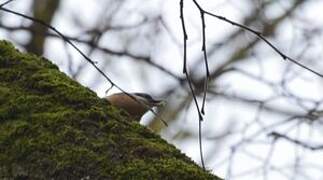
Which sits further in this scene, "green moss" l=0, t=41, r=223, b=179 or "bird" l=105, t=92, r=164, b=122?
"bird" l=105, t=92, r=164, b=122

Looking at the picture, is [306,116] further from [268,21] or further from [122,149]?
[122,149]

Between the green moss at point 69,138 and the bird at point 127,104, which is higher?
the bird at point 127,104

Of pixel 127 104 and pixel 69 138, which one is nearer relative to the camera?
pixel 69 138

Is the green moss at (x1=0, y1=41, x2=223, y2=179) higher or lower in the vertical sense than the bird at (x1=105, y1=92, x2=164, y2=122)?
lower

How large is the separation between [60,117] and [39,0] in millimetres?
4230

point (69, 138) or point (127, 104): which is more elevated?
point (127, 104)

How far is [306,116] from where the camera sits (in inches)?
167

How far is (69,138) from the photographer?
134 centimetres

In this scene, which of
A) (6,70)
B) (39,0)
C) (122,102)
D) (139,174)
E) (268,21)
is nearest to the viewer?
(139,174)

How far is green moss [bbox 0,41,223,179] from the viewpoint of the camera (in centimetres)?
126

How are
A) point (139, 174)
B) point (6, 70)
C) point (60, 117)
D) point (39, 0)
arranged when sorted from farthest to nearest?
point (39, 0), point (6, 70), point (60, 117), point (139, 174)

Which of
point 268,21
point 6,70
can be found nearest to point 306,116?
point 268,21

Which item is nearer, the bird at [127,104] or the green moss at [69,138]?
the green moss at [69,138]

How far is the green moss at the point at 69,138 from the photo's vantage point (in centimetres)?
126
